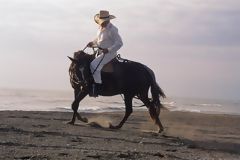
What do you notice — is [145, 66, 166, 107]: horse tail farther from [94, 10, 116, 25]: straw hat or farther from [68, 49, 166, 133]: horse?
[94, 10, 116, 25]: straw hat

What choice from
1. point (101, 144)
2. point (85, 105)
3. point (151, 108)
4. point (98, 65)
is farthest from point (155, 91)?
point (85, 105)

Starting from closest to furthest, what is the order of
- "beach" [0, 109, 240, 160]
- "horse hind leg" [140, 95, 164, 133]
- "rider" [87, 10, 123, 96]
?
"beach" [0, 109, 240, 160] < "rider" [87, 10, 123, 96] < "horse hind leg" [140, 95, 164, 133]

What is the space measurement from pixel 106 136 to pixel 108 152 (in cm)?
264

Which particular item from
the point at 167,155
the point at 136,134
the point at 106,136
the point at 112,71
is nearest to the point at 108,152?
the point at 167,155

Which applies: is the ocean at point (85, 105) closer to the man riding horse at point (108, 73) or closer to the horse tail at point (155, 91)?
the horse tail at point (155, 91)

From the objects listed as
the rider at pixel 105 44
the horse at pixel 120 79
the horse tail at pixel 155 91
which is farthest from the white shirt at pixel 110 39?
the horse tail at pixel 155 91

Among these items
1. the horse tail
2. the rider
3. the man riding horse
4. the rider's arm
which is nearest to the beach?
the horse tail

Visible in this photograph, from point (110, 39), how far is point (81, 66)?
3.11 ft

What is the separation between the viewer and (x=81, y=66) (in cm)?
1417

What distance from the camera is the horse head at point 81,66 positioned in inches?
558

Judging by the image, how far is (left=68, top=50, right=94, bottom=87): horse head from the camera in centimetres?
1416

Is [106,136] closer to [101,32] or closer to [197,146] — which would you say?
[197,146]

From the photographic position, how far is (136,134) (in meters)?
13.1

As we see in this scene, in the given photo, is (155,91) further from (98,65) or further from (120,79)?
(98,65)
